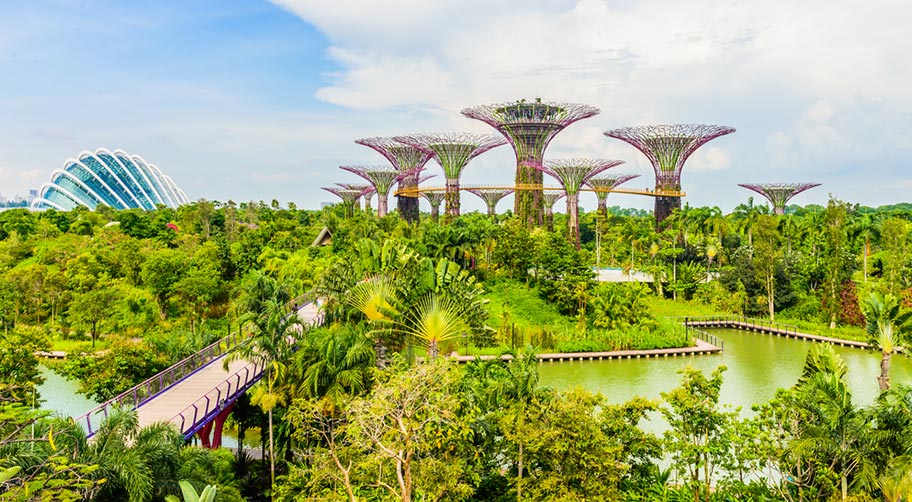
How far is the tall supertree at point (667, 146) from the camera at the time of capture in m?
47.4

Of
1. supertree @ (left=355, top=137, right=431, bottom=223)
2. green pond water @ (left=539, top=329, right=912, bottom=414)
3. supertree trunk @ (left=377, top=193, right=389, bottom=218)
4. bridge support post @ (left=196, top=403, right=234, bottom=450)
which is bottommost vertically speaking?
green pond water @ (left=539, top=329, right=912, bottom=414)

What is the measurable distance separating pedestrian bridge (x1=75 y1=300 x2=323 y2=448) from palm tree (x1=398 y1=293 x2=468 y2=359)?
12.7ft

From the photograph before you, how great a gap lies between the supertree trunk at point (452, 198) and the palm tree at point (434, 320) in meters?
36.5

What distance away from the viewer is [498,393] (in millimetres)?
11914

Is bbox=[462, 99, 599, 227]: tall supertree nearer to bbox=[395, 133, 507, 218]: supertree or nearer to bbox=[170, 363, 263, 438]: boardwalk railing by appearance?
bbox=[395, 133, 507, 218]: supertree

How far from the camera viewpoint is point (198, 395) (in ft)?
44.4

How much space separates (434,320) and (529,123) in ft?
115

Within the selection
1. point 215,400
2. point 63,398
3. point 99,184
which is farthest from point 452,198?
point 99,184

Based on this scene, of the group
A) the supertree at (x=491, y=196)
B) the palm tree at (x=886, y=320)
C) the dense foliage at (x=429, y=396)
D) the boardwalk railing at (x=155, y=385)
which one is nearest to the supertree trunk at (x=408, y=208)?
the supertree at (x=491, y=196)

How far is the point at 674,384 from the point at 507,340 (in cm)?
710

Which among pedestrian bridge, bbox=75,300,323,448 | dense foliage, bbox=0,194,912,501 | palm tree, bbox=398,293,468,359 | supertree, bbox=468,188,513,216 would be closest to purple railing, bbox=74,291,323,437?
pedestrian bridge, bbox=75,300,323,448

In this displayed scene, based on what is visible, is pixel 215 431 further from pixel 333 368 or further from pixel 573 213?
pixel 573 213

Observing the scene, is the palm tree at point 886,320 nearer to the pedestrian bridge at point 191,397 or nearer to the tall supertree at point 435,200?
the pedestrian bridge at point 191,397

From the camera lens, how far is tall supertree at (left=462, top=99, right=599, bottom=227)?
46812 mm
